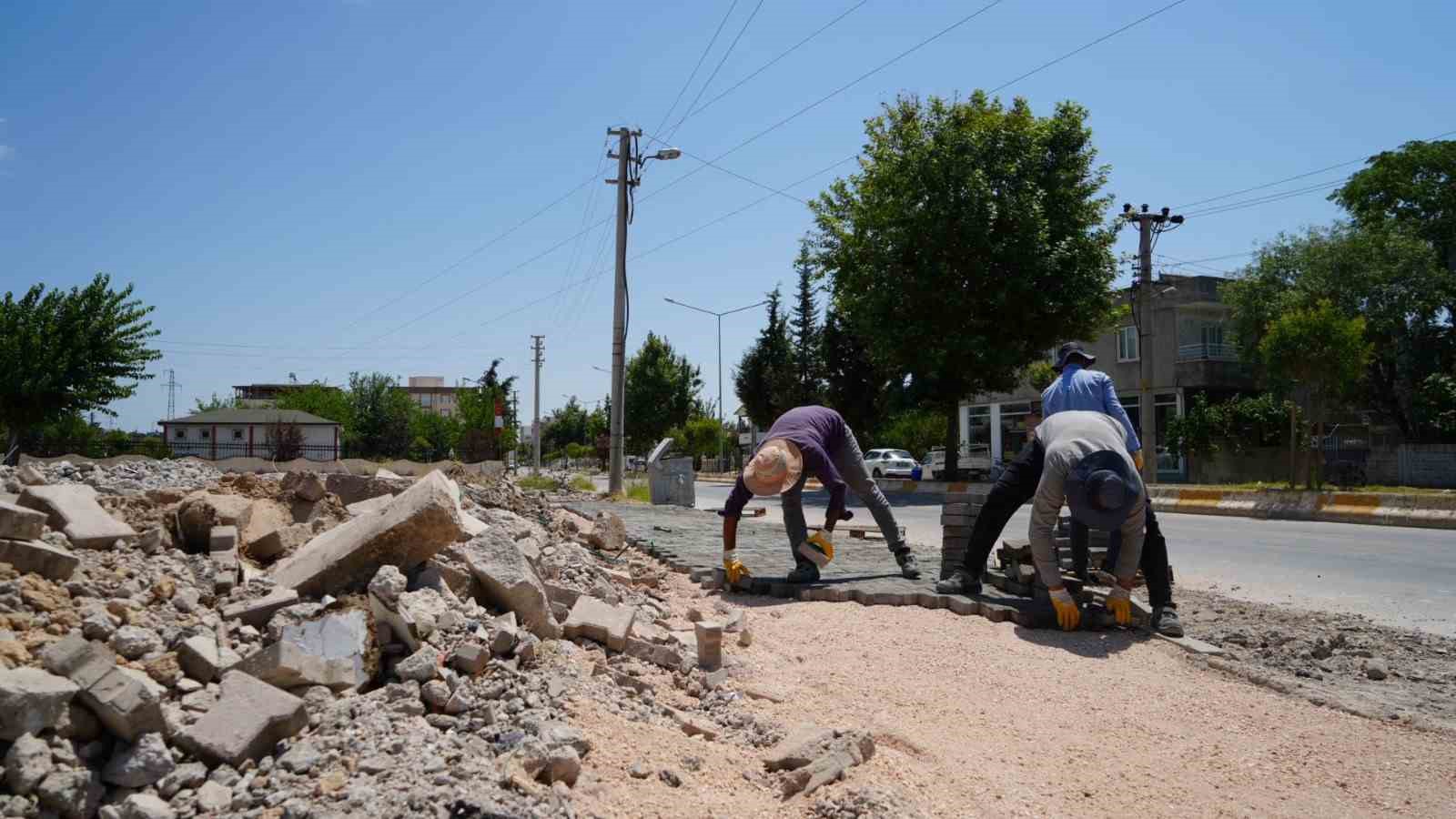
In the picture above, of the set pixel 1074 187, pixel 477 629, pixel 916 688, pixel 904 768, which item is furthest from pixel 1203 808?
pixel 1074 187

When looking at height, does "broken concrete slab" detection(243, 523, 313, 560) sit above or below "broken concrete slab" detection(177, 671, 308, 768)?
above

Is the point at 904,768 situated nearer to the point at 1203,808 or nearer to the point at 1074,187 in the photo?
the point at 1203,808

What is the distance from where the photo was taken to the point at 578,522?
10.7 m

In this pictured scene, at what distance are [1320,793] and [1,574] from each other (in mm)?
5224

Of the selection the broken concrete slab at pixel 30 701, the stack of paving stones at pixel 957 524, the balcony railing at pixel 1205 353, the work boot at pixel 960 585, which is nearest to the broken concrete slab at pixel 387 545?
the broken concrete slab at pixel 30 701

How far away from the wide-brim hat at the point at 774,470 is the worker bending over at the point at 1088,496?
172cm

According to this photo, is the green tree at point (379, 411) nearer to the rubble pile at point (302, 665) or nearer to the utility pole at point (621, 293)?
the utility pole at point (621, 293)

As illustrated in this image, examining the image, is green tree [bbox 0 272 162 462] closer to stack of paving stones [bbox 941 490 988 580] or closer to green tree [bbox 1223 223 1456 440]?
stack of paving stones [bbox 941 490 988 580]

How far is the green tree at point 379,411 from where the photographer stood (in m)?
62.2

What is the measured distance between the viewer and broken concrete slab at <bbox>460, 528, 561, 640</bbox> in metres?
4.67

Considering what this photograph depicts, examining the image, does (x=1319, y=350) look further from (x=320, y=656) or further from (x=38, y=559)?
(x=38, y=559)

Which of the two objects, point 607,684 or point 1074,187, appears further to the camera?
point 1074,187

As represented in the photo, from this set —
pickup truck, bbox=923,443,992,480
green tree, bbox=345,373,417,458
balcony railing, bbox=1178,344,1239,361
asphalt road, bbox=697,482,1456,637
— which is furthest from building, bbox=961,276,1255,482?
green tree, bbox=345,373,417,458

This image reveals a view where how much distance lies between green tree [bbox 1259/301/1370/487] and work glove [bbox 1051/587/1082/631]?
1723 centimetres
